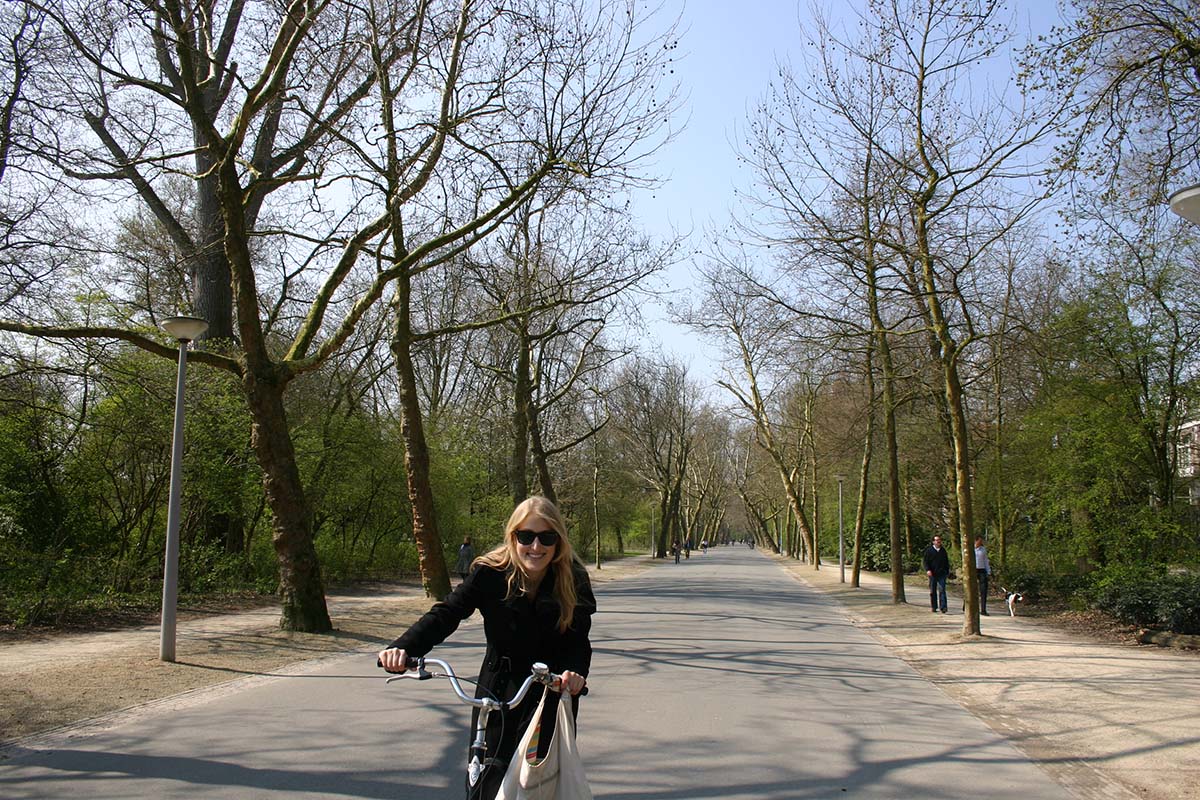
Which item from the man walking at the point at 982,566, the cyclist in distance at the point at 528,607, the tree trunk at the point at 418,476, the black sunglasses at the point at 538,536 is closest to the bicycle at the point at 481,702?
the cyclist in distance at the point at 528,607

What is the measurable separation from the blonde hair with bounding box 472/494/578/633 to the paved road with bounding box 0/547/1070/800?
2322 mm

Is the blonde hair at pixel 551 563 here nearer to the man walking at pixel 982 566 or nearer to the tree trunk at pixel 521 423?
the man walking at pixel 982 566

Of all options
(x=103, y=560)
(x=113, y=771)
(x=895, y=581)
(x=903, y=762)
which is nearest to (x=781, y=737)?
(x=903, y=762)

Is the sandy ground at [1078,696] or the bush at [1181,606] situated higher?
the bush at [1181,606]

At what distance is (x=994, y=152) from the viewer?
14555mm

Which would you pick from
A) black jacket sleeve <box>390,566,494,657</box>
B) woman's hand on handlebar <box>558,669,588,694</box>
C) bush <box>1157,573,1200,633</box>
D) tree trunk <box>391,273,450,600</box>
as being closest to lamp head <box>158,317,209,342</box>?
tree trunk <box>391,273,450,600</box>

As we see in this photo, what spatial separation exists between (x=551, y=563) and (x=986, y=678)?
9160mm

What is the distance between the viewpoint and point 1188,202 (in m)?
6.75

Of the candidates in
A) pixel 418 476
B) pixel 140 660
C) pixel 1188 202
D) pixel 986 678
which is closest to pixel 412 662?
pixel 1188 202

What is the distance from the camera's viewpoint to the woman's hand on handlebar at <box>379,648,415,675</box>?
3.67 meters

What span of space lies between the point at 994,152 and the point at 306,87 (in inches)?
416

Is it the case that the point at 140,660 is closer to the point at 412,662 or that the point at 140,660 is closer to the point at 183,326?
the point at 183,326

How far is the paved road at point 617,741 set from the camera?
5.99 meters

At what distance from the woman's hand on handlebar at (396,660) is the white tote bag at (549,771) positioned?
0.55 meters
